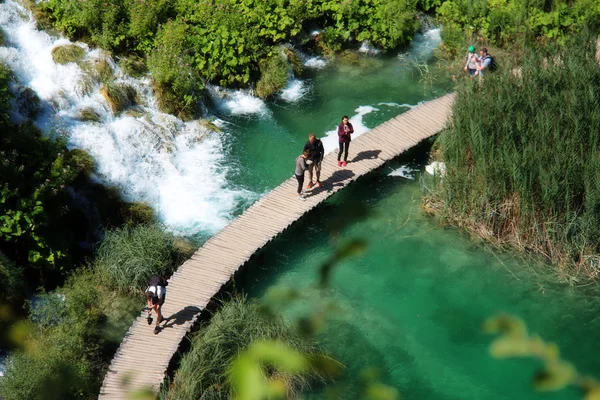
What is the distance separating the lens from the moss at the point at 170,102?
18.1 meters

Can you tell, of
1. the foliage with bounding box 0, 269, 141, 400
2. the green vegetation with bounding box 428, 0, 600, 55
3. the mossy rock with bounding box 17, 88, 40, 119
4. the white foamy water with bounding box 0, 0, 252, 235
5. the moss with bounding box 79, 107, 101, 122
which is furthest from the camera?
the green vegetation with bounding box 428, 0, 600, 55

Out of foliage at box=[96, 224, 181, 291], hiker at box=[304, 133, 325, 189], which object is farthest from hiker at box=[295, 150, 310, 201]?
foliage at box=[96, 224, 181, 291]

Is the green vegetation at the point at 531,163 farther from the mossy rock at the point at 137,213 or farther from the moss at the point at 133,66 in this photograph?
the moss at the point at 133,66

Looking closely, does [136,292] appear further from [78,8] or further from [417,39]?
[417,39]

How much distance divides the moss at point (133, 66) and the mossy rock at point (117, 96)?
49 centimetres

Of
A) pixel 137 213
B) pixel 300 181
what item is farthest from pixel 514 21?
pixel 137 213

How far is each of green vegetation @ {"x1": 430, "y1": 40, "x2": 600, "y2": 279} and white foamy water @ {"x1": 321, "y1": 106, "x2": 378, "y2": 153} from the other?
9.76ft

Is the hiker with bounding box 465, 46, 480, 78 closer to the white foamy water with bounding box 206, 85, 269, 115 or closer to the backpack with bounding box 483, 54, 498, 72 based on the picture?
the backpack with bounding box 483, 54, 498, 72

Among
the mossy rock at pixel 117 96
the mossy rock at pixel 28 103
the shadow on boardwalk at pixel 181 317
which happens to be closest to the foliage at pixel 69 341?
the shadow on boardwalk at pixel 181 317

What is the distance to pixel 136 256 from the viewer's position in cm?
1348

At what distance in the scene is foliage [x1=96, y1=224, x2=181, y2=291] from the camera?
43.8 feet

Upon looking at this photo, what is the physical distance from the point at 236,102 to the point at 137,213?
17.1 ft

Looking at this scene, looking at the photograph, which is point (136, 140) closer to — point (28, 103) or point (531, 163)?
point (28, 103)

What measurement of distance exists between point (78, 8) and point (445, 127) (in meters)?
10.1
